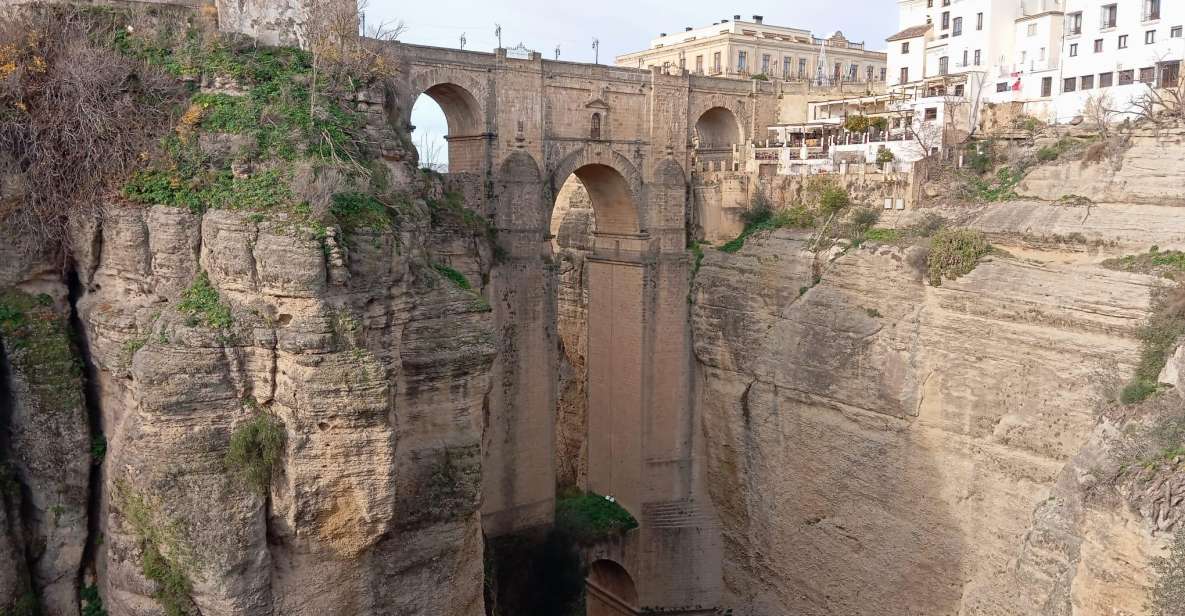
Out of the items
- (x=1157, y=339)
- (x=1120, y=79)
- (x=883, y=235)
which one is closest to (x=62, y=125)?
(x=883, y=235)

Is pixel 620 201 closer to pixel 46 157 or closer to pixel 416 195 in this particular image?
pixel 416 195

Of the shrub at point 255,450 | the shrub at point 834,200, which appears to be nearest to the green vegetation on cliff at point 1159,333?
the shrub at point 834,200

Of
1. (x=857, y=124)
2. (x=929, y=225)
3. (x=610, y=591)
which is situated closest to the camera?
(x=929, y=225)

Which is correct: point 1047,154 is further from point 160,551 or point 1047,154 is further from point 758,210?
point 160,551

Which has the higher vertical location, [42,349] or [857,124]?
[857,124]

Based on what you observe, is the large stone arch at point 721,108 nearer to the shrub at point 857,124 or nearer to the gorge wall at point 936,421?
the shrub at point 857,124

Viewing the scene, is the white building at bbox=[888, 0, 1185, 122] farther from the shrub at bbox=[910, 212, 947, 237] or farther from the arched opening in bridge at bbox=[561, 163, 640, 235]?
the arched opening in bridge at bbox=[561, 163, 640, 235]

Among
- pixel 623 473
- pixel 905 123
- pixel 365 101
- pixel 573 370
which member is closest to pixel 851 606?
pixel 623 473
